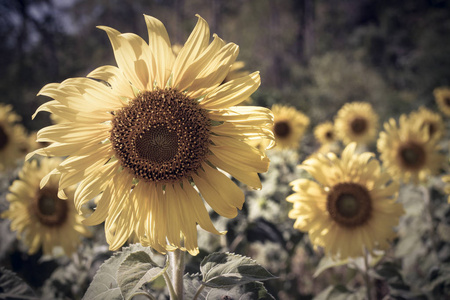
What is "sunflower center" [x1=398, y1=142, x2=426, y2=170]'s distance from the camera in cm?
329

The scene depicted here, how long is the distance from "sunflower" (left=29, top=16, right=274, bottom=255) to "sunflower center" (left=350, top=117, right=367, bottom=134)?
4.78m

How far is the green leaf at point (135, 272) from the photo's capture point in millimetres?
1099

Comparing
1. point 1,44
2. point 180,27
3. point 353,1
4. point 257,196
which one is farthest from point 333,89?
point 1,44

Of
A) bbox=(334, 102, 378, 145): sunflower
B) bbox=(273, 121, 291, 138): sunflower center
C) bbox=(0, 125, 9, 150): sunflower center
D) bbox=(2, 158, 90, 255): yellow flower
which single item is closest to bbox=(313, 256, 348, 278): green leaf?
bbox=(2, 158, 90, 255): yellow flower

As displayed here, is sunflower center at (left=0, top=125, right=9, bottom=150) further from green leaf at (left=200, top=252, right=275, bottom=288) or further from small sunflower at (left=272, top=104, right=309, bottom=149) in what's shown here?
green leaf at (left=200, top=252, right=275, bottom=288)

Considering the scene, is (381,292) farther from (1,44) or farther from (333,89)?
(1,44)

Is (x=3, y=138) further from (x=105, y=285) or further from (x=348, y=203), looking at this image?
(x=348, y=203)

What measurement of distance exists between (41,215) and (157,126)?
188 cm

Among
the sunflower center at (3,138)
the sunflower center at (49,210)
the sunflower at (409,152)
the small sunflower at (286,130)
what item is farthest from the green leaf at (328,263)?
the sunflower center at (3,138)

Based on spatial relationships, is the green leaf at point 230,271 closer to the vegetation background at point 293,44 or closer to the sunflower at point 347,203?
the sunflower at point 347,203

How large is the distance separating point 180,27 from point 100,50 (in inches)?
193

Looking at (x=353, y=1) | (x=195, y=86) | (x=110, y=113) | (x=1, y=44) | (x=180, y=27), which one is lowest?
(x=110, y=113)

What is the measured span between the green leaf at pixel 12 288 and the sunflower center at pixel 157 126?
86 cm

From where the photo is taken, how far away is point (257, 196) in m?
3.14
